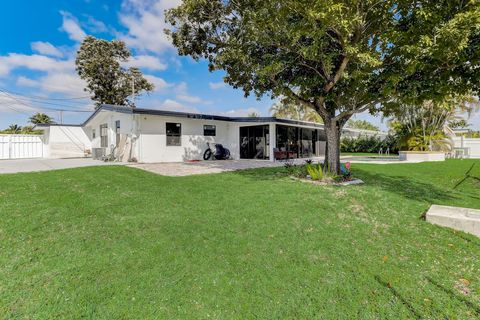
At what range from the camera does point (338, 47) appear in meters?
7.81

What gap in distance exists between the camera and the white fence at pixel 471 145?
19.5 metres

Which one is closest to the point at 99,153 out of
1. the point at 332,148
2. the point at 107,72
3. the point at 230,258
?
the point at 107,72

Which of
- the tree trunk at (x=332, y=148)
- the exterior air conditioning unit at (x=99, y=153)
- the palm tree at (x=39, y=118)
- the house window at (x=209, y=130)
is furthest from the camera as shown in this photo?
the palm tree at (x=39, y=118)

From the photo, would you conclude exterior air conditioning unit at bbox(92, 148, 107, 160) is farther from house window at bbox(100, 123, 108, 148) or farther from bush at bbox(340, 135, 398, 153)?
bush at bbox(340, 135, 398, 153)

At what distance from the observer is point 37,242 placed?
142 inches

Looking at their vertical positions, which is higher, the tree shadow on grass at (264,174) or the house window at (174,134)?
the house window at (174,134)

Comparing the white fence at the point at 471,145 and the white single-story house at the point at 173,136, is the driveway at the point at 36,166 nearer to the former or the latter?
the white single-story house at the point at 173,136

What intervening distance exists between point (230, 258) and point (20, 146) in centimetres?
2315

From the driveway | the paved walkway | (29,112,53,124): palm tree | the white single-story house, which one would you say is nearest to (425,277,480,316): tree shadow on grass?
the paved walkway

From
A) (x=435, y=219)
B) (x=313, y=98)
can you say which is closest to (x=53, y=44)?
(x=313, y=98)

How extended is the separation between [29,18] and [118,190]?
742 inches

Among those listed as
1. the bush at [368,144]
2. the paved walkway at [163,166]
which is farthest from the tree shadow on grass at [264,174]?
the bush at [368,144]

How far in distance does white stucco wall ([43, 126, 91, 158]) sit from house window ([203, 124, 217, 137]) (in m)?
10.7

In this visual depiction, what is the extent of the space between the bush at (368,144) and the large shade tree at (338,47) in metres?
19.1
